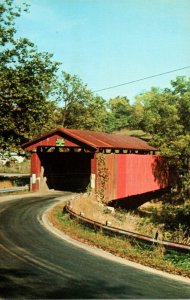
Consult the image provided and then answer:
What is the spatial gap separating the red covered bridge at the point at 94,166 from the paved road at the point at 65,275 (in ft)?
44.7

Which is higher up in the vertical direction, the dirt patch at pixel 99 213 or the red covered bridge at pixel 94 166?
the red covered bridge at pixel 94 166

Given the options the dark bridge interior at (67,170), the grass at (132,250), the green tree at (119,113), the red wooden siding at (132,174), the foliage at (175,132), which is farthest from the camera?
the green tree at (119,113)

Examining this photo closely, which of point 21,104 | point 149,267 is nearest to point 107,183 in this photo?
point 21,104

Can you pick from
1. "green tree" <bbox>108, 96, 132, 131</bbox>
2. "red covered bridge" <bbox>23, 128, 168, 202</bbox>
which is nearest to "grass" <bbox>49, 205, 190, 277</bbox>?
"red covered bridge" <bbox>23, 128, 168, 202</bbox>

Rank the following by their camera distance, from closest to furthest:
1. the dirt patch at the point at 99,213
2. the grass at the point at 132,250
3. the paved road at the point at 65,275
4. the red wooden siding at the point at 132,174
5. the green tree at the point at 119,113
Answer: the paved road at the point at 65,275 < the grass at the point at 132,250 < the dirt patch at the point at 99,213 < the red wooden siding at the point at 132,174 < the green tree at the point at 119,113

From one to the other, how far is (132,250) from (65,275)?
4.31 metres

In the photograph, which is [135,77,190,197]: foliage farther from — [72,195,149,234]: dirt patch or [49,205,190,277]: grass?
[49,205,190,277]: grass

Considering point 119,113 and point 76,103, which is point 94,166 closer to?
point 76,103

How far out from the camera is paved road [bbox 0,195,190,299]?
974 centimetres

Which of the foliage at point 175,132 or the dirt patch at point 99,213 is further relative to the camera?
the foliage at point 175,132

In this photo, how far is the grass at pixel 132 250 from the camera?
1289cm

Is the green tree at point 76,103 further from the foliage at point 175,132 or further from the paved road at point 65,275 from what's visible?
the paved road at point 65,275

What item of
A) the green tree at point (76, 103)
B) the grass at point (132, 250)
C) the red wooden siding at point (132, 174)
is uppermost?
the green tree at point (76, 103)

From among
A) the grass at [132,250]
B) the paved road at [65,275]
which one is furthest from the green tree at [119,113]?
the paved road at [65,275]
